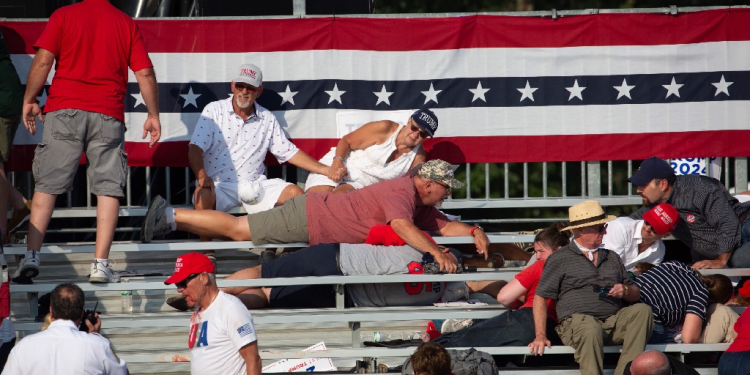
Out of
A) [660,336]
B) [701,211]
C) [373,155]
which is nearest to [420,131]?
[373,155]

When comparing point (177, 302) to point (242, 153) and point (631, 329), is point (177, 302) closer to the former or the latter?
point (242, 153)

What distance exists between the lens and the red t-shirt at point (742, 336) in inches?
204

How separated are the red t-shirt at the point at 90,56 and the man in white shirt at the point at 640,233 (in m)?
3.25

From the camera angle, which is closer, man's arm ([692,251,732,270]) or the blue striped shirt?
the blue striped shirt

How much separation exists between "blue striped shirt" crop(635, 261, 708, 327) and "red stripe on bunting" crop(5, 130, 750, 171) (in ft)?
5.54

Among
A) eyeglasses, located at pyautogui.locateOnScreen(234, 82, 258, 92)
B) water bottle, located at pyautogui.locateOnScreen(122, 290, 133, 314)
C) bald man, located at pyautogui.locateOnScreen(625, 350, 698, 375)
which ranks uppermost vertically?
eyeglasses, located at pyautogui.locateOnScreen(234, 82, 258, 92)

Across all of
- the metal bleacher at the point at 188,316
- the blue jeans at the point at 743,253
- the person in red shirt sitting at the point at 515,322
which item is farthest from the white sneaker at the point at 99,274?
the blue jeans at the point at 743,253

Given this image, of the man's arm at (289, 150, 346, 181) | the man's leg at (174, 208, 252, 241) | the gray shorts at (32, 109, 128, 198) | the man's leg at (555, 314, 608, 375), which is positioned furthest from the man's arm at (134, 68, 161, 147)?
the man's leg at (555, 314, 608, 375)

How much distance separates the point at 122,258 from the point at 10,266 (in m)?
0.79

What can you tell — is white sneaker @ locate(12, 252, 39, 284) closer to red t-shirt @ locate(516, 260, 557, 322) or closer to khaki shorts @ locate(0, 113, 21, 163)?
khaki shorts @ locate(0, 113, 21, 163)

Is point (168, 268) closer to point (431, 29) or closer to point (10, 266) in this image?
point (10, 266)

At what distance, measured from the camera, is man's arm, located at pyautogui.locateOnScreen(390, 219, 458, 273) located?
228 inches

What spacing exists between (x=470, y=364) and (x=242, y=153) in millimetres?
2565

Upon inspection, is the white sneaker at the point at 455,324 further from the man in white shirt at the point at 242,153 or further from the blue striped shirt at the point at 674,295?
the man in white shirt at the point at 242,153
